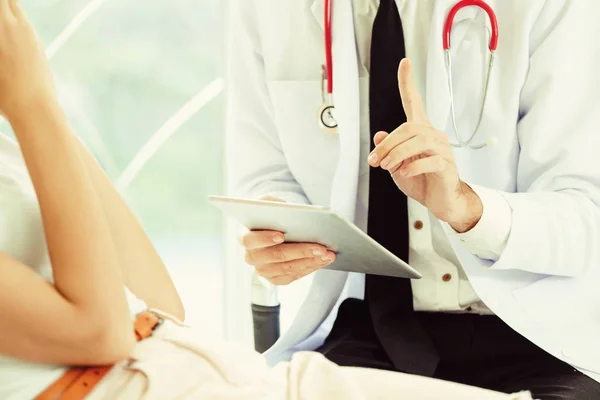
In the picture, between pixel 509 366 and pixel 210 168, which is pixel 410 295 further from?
pixel 210 168

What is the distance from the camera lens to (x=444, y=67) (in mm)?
1189

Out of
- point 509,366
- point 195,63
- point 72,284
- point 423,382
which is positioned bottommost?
point 509,366

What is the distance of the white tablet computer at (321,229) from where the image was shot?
91cm

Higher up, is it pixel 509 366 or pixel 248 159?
pixel 248 159

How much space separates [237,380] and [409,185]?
476 millimetres

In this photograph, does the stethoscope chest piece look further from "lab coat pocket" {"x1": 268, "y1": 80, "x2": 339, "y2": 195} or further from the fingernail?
the fingernail

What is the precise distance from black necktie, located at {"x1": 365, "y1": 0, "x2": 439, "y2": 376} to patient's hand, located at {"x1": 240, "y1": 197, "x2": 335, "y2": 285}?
0.16 m

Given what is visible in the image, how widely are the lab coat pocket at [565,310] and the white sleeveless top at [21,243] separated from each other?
0.68 metres

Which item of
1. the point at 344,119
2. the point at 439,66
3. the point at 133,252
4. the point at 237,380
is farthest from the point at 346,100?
the point at 237,380

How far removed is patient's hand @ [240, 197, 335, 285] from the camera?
42.6 inches

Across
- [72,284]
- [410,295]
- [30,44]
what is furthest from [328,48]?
[72,284]

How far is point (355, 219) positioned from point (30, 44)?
2.43 ft

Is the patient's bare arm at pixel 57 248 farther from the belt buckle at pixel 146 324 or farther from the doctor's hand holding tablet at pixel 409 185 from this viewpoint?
the doctor's hand holding tablet at pixel 409 185

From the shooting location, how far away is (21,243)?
2.67ft
